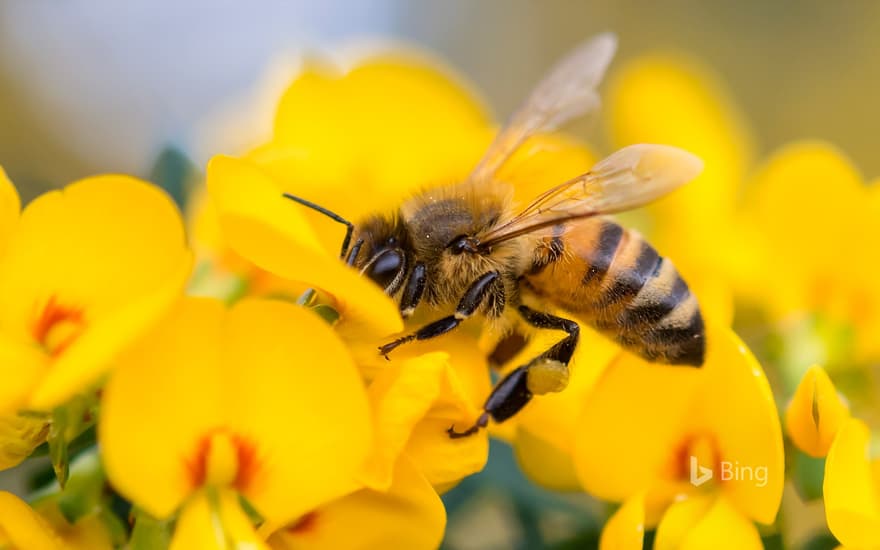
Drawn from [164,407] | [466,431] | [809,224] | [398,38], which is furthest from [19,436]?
[398,38]

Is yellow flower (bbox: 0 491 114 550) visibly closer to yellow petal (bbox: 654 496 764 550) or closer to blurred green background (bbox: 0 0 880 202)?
yellow petal (bbox: 654 496 764 550)

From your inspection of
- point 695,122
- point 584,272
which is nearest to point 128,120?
point 695,122

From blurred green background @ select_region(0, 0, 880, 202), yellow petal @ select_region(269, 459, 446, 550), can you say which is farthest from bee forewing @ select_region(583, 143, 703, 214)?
blurred green background @ select_region(0, 0, 880, 202)

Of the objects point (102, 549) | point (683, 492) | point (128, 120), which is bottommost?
point (128, 120)

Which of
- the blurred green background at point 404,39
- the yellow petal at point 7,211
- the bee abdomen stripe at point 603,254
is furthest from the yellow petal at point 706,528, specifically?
the blurred green background at point 404,39

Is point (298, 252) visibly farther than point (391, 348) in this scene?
No

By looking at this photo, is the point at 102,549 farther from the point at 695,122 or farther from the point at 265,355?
the point at 695,122

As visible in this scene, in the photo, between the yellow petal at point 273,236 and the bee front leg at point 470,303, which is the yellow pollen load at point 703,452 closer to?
the bee front leg at point 470,303
